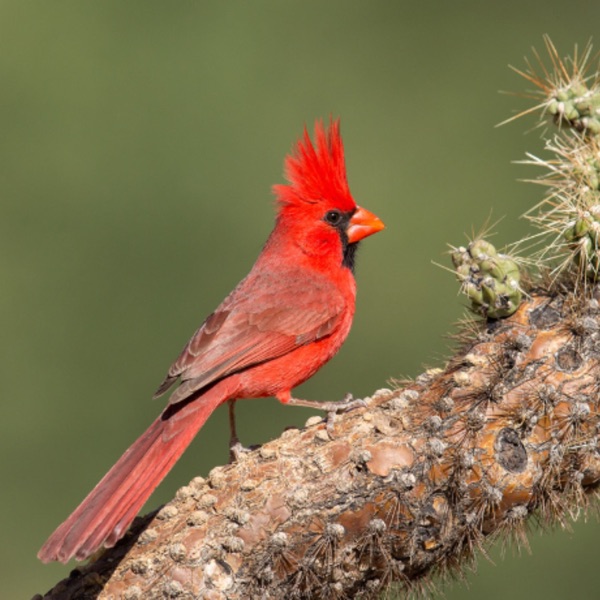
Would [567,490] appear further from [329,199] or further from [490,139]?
[490,139]

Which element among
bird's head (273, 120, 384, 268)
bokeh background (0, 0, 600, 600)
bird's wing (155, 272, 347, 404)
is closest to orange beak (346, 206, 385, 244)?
bird's head (273, 120, 384, 268)

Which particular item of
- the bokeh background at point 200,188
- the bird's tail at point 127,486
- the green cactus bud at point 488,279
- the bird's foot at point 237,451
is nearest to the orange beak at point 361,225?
the bird's tail at point 127,486

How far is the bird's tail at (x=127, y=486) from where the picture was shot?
9.47ft

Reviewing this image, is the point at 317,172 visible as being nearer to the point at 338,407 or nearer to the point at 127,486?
the point at 338,407

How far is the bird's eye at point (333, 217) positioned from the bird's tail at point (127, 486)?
0.82 metres

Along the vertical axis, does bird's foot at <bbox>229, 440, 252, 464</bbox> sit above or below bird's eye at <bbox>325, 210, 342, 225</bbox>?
below

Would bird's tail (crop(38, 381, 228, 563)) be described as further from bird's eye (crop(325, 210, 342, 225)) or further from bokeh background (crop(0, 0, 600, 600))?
bokeh background (crop(0, 0, 600, 600))

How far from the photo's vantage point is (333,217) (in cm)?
410

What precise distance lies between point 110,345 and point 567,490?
399cm

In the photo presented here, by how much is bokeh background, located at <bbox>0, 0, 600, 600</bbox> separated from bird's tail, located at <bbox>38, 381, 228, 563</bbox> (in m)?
2.36

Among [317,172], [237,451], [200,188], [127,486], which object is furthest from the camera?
[200,188]

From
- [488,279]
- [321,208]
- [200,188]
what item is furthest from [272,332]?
[200,188]

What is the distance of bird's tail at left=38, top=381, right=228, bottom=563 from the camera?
9.47 ft

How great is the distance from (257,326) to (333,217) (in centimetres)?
55
